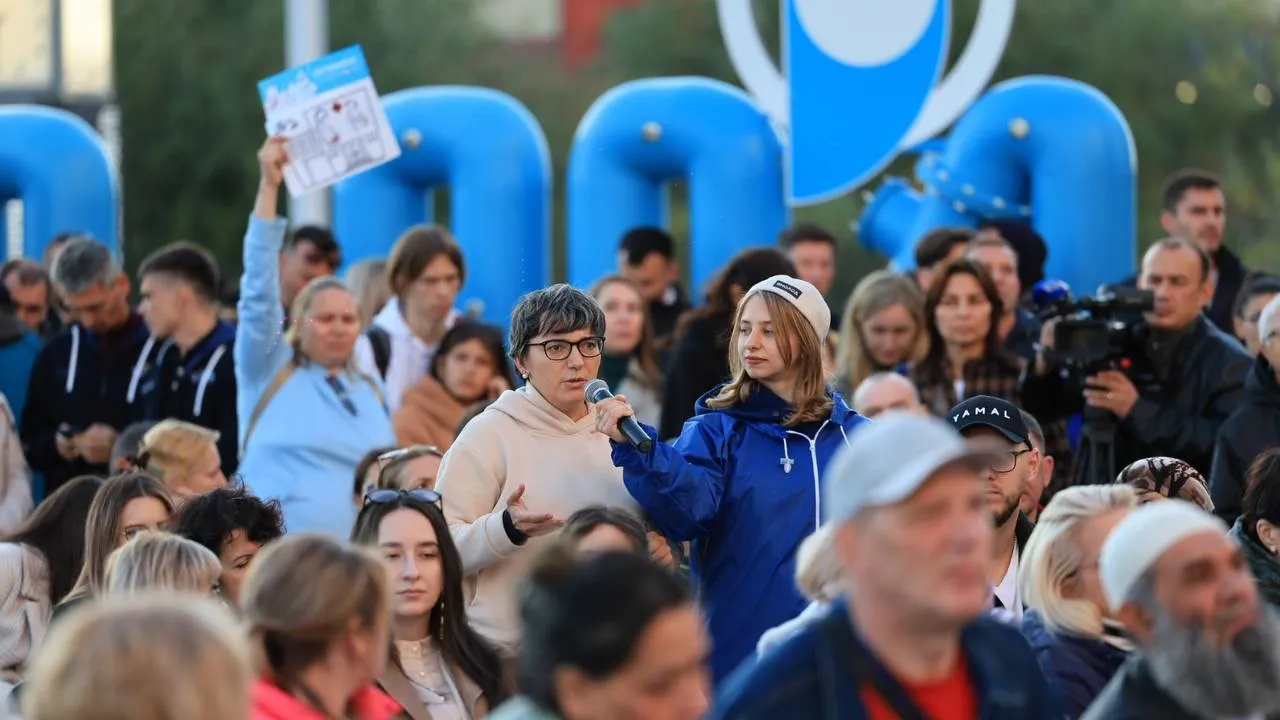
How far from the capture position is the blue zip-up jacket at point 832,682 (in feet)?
11.3

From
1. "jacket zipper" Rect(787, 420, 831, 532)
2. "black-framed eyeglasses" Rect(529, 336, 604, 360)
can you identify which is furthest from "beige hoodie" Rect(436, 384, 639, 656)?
"jacket zipper" Rect(787, 420, 831, 532)

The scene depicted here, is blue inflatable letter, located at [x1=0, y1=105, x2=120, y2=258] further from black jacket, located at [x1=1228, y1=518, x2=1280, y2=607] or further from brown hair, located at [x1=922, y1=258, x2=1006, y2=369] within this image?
black jacket, located at [x1=1228, y1=518, x2=1280, y2=607]

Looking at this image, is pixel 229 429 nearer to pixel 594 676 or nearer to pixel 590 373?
pixel 590 373

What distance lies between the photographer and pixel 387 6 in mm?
37344

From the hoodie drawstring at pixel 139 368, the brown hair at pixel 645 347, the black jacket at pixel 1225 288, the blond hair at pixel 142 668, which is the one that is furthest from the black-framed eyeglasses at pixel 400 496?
the black jacket at pixel 1225 288

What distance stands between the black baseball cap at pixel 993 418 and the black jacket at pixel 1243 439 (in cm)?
100

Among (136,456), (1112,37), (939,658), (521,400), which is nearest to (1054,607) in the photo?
(939,658)

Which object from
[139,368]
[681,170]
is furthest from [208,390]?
[681,170]

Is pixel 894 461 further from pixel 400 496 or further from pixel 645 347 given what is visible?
pixel 645 347

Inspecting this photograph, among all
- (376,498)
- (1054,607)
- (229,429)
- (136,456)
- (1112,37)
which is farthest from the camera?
(1112,37)

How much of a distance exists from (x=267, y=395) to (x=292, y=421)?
0.18 metres

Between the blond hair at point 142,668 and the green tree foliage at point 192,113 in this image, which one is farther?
the green tree foliage at point 192,113

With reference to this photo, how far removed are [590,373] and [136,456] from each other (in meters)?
2.12

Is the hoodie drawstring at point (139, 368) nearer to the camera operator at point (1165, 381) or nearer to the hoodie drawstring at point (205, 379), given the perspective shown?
the hoodie drawstring at point (205, 379)
